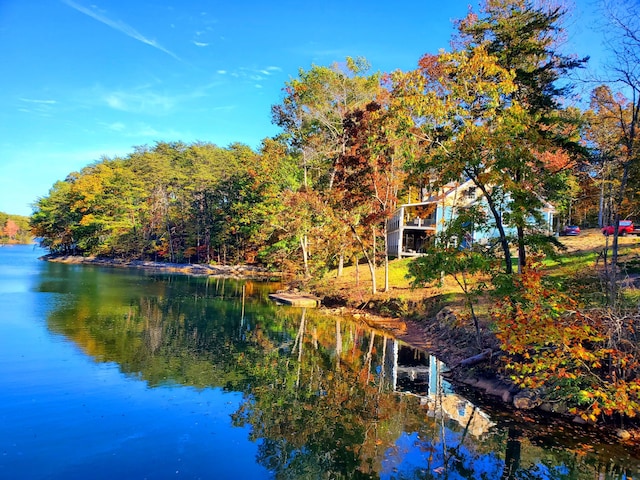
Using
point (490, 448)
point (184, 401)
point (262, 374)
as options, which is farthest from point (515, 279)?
point (184, 401)

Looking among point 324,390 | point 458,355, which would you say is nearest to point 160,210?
point 458,355

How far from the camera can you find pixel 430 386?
1331 cm

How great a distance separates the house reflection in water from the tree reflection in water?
41mm

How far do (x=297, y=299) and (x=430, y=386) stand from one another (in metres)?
18.5

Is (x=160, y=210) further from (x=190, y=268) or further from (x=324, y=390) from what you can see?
(x=324, y=390)

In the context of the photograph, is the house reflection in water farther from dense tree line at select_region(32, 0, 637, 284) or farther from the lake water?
dense tree line at select_region(32, 0, 637, 284)

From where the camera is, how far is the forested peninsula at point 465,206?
407 inches

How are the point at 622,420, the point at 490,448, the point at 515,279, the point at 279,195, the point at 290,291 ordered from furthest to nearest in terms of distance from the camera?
1. the point at 279,195
2. the point at 290,291
3. the point at 515,279
4. the point at 622,420
5. the point at 490,448

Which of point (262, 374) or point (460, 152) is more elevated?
point (460, 152)

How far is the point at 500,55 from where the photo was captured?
1532cm

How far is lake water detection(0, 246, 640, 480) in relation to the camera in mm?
8148

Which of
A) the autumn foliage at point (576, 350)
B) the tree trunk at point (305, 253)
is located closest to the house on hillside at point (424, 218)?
the tree trunk at point (305, 253)

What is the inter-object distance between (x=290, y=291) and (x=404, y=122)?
23349mm

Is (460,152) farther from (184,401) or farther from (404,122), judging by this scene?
(184,401)
